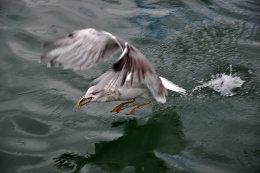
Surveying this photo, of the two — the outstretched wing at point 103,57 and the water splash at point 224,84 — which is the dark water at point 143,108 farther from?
the outstretched wing at point 103,57

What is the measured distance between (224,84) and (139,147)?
6.01 ft

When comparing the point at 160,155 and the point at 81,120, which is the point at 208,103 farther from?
the point at 81,120

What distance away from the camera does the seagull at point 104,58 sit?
369cm

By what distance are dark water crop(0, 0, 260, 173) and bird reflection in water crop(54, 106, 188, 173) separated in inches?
0.5

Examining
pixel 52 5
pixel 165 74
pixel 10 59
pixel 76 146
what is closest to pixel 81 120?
pixel 76 146

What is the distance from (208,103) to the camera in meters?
5.47

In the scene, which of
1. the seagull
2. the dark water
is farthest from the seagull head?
the dark water

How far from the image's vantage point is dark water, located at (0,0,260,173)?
459cm

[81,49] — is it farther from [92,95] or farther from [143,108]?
[143,108]

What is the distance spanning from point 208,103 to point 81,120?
182cm

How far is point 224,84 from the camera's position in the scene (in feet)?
19.0

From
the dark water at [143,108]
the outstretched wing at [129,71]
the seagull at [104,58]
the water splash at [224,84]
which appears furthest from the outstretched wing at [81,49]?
the water splash at [224,84]

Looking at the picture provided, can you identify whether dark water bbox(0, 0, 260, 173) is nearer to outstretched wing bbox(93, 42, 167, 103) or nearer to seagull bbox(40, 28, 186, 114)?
seagull bbox(40, 28, 186, 114)

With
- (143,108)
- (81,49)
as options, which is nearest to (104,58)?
(81,49)
